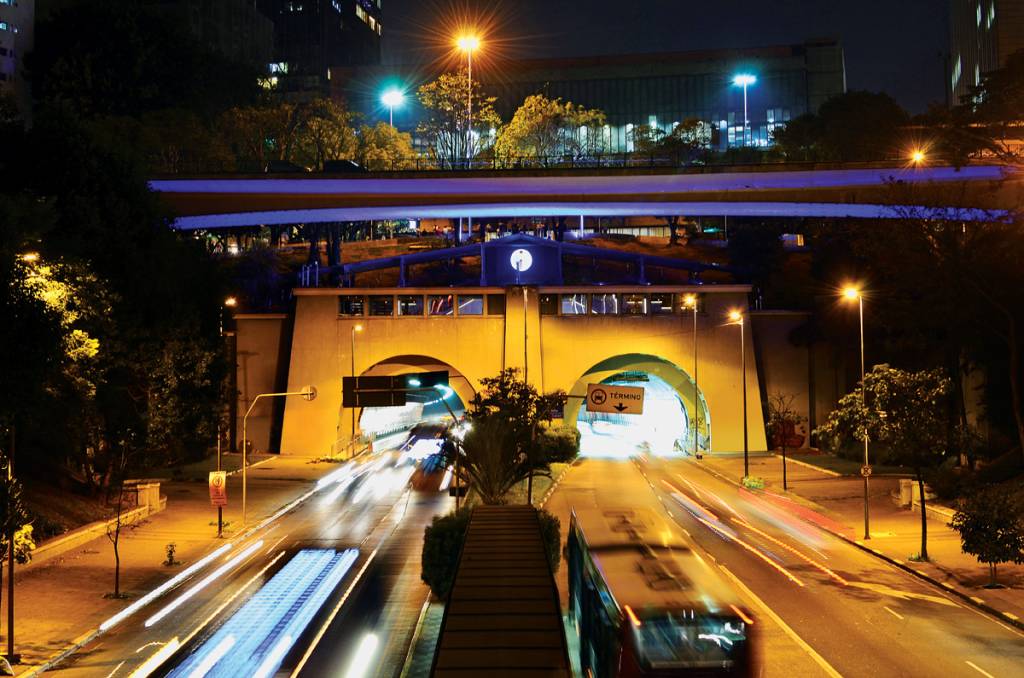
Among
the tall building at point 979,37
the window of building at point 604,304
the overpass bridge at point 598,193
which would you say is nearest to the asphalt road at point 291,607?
the overpass bridge at point 598,193

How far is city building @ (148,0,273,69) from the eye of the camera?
130125mm

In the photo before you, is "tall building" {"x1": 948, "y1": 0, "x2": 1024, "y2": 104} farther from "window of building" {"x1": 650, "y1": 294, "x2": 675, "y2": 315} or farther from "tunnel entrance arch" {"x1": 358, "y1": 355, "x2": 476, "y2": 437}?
"tunnel entrance arch" {"x1": 358, "y1": 355, "x2": 476, "y2": 437}

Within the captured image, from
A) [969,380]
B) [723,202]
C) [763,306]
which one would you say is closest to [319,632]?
[723,202]

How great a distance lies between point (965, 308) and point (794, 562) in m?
19.9

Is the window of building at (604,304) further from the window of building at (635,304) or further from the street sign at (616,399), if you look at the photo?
the street sign at (616,399)

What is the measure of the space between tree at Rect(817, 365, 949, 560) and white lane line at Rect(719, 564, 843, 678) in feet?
24.1

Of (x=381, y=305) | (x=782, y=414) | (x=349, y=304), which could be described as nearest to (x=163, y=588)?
(x=381, y=305)

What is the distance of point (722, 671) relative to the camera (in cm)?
1340

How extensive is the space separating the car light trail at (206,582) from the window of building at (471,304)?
1281 inches

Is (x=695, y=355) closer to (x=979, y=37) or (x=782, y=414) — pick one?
(x=782, y=414)

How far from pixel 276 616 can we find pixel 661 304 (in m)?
46.5

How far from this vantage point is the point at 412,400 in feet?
269

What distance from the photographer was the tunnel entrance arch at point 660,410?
66.9 m

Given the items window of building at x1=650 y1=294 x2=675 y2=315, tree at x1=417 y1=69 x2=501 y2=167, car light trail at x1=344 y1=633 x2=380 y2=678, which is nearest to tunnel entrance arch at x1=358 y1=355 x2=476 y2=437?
window of building at x1=650 y1=294 x2=675 y2=315
